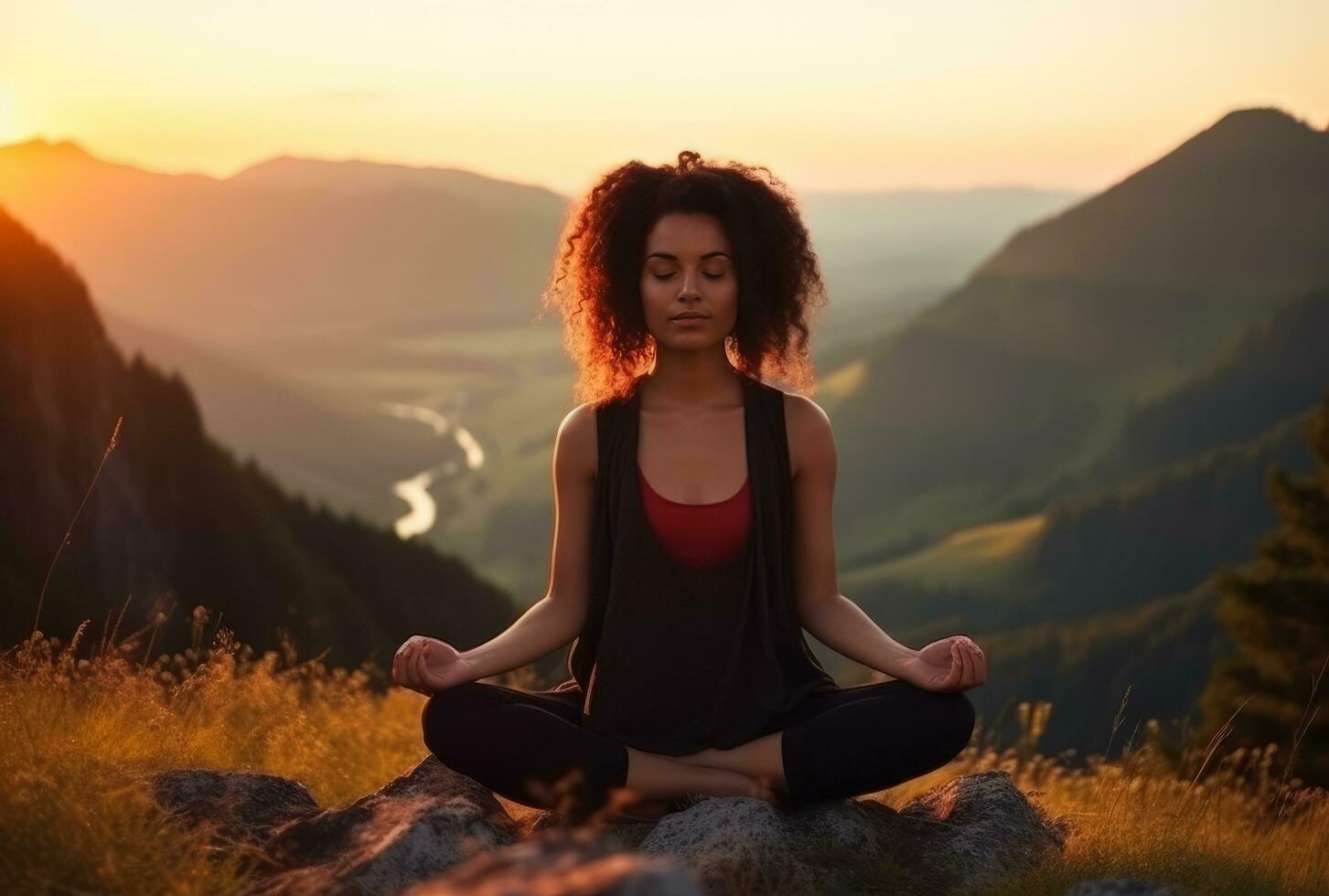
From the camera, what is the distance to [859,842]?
4.92 metres

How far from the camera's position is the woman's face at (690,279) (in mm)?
5309

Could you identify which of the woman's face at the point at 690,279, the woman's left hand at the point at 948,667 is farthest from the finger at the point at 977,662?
A: the woman's face at the point at 690,279

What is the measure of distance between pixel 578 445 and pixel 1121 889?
2.44 m

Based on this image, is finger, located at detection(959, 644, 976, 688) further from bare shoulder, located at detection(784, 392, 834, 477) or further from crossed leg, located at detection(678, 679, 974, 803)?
bare shoulder, located at detection(784, 392, 834, 477)

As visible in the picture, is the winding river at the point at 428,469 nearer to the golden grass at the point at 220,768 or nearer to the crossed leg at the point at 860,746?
the golden grass at the point at 220,768

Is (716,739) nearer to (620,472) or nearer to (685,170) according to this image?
(620,472)

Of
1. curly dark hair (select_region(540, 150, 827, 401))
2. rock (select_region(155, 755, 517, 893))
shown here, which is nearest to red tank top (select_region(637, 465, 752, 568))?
curly dark hair (select_region(540, 150, 827, 401))

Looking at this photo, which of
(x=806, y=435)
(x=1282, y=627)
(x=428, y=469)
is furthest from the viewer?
(x=428, y=469)

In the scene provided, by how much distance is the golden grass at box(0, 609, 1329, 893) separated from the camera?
4055mm

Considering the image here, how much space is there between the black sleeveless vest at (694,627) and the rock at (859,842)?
40cm

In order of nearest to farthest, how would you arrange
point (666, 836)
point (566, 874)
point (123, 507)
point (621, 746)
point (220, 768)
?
point (566, 874) → point (666, 836) → point (621, 746) → point (220, 768) → point (123, 507)

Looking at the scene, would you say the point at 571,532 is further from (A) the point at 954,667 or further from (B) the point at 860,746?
(A) the point at 954,667

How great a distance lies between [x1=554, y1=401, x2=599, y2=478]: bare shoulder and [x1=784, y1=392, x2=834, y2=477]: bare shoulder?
704mm

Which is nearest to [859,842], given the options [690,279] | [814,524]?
[814,524]
